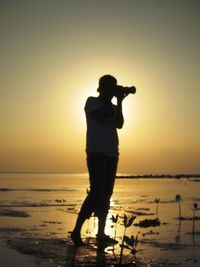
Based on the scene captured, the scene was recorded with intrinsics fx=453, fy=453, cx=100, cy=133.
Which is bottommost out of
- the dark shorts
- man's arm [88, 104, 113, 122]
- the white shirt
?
the dark shorts

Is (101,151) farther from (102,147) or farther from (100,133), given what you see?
(100,133)

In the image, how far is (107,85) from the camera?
617cm

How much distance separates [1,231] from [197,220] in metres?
4.36

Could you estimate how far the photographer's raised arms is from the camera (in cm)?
592

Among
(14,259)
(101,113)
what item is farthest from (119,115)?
(14,259)

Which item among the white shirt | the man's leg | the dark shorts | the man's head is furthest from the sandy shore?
the man's head

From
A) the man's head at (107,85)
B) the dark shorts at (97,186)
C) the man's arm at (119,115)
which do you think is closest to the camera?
the dark shorts at (97,186)

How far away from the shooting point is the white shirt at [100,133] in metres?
5.96

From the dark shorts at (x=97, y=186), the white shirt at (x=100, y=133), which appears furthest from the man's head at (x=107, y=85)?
the dark shorts at (x=97, y=186)

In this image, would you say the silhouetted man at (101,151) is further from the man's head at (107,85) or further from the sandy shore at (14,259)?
the sandy shore at (14,259)

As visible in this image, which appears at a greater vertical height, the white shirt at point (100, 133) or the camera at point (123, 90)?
the camera at point (123, 90)

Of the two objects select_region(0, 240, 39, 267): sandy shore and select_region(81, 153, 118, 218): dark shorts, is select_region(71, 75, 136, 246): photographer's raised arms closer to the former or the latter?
select_region(81, 153, 118, 218): dark shorts

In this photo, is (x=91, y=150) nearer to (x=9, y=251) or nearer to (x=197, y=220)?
(x=9, y=251)

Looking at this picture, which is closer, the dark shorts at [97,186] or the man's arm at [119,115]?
the dark shorts at [97,186]
